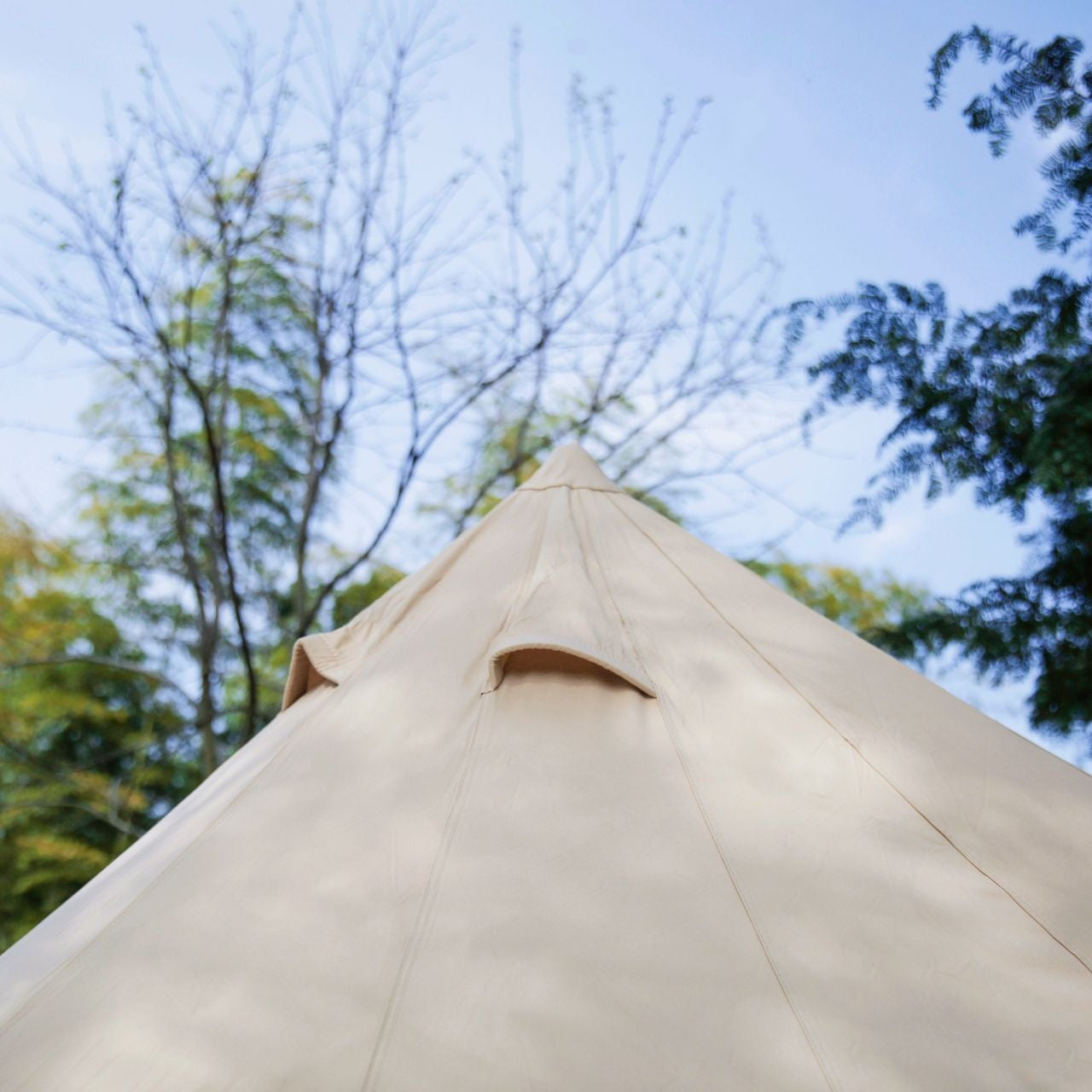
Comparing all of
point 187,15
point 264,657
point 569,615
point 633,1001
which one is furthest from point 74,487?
point 633,1001

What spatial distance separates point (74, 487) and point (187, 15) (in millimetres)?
4300

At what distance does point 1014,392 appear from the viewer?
106 inches

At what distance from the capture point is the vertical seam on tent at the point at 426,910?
131 cm

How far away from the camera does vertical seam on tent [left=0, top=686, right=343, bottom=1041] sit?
147 cm

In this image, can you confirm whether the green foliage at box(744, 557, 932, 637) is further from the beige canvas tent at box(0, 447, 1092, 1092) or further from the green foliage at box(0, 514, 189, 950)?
the beige canvas tent at box(0, 447, 1092, 1092)

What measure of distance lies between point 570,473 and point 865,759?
1265mm

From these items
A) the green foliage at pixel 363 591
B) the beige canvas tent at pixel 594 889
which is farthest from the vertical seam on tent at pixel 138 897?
the green foliage at pixel 363 591

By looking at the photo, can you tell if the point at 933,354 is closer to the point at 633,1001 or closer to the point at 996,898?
the point at 996,898

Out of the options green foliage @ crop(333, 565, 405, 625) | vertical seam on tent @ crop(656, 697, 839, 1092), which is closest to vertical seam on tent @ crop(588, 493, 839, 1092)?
vertical seam on tent @ crop(656, 697, 839, 1092)

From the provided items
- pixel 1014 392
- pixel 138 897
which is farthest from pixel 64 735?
pixel 1014 392

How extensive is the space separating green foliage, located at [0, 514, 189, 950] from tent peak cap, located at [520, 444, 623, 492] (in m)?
4.64

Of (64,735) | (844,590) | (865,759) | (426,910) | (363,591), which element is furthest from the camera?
(844,590)

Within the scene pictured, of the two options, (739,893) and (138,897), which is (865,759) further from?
(138,897)

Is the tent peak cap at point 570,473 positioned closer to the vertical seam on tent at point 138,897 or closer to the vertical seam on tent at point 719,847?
the vertical seam on tent at point 719,847
